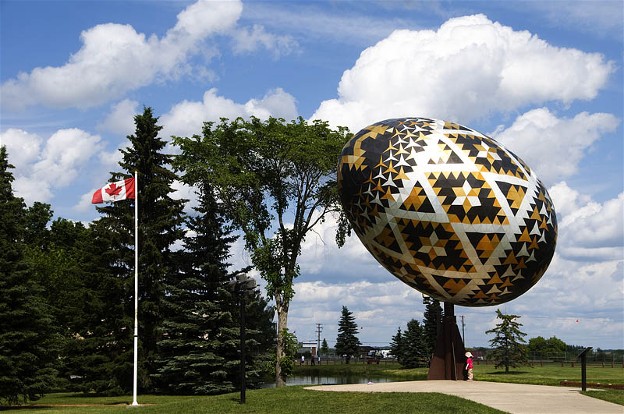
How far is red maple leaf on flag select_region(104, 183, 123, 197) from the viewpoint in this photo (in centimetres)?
3312

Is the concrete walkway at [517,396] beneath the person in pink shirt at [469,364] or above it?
beneath

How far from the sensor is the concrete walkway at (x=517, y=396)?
66.9ft

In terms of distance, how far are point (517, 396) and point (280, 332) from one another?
21613mm

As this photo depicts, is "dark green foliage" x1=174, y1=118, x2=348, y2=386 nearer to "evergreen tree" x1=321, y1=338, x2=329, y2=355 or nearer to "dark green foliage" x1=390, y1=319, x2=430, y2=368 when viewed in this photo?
"dark green foliage" x1=390, y1=319, x2=430, y2=368

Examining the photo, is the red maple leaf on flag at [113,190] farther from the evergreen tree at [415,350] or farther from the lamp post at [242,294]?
the evergreen tree at [415,350]

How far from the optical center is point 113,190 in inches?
1308

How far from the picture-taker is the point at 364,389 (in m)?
25.0

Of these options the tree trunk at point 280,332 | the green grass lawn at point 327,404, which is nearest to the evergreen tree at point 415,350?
the tree trunk at point 280,332

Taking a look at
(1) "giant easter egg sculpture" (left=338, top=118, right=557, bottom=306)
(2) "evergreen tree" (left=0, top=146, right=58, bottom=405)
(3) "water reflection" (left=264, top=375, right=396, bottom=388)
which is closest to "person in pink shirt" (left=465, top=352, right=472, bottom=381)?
(1) "giant easter egg sculpture" (left=338, top=118, right=557, bottom=306)

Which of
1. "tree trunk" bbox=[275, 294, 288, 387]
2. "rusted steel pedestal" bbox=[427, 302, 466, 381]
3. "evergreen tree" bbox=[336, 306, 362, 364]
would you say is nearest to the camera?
"rusted steel pedestal" bbox=[427, 302, 466, 381]

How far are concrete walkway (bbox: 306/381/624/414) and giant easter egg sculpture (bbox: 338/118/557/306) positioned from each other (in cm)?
419

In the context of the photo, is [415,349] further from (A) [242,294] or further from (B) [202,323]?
(A) [242,294]

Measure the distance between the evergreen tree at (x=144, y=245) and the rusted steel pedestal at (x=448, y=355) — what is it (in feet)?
55.8

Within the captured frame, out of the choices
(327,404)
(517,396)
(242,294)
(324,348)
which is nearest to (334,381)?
(517,396)
